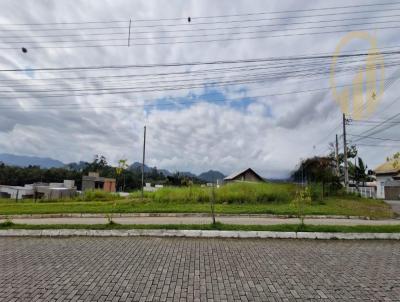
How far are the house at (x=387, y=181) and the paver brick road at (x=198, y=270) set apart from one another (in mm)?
31250

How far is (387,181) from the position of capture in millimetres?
36344

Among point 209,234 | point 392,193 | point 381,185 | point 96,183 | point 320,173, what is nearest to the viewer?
point 209,234

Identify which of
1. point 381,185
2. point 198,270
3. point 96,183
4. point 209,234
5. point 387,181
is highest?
point 387,181

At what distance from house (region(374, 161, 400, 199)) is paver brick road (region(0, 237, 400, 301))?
103 ft

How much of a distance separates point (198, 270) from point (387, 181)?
38.5m

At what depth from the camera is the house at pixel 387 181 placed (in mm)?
34531

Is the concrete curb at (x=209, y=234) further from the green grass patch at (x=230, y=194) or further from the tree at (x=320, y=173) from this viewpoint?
the tree at (x=320, y=173)

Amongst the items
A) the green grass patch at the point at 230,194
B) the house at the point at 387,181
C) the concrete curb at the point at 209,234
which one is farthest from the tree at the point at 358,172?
the concrete curb at the point at 209,234

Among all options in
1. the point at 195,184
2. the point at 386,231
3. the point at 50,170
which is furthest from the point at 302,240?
the point at 50,170

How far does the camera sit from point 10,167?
6775 centimetres

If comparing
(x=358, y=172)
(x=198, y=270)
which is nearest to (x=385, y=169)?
(x=358, y=172)

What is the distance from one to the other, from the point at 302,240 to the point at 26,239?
785 cm

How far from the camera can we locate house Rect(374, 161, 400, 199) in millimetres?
34531

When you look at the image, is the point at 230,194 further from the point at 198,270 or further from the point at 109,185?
the point at 109,185
